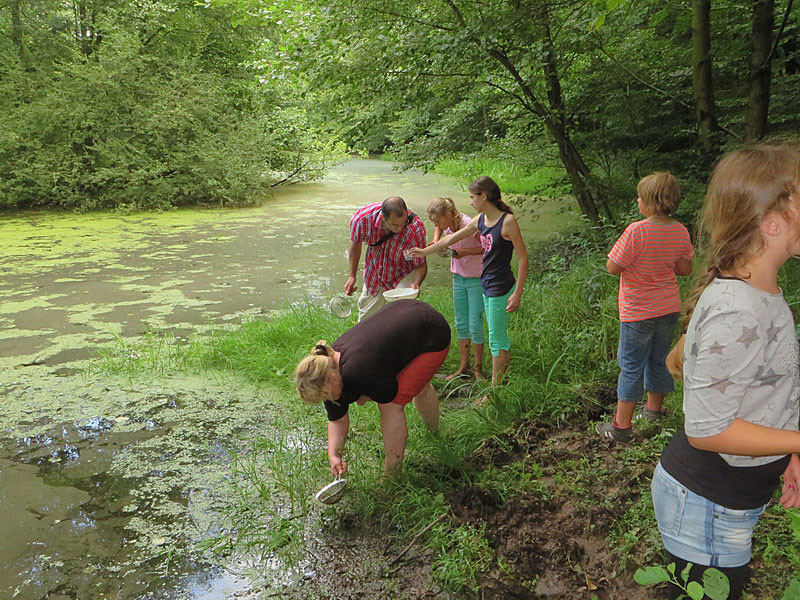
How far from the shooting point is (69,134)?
12.1 metres

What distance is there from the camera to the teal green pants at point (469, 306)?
161 inches

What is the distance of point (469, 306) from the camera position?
4184 mm

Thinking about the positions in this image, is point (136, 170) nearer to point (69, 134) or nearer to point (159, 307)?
point (69, 134)

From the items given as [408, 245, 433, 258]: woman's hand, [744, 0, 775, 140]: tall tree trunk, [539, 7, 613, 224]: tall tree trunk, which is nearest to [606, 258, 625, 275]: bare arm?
[408, 245, 433, 258]: woman's hand

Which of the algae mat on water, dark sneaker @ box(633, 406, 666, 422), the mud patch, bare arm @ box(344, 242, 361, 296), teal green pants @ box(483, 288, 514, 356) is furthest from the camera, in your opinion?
bare arm @ box(344, 242, 361, 296)

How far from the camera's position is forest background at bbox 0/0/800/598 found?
2.91 metres

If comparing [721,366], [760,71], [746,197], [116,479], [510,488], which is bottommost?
[116,479]

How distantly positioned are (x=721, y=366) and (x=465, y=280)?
2.96 m

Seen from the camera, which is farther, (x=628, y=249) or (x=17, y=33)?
(x=17, y=33)

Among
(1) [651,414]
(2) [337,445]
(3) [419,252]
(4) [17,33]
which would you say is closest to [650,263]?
(1) [651,414]

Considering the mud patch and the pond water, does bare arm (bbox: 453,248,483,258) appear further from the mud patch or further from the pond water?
the pond water

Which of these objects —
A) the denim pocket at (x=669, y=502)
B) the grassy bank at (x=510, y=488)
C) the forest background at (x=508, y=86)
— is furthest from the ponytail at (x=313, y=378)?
the forest background at (x=508, y=86)

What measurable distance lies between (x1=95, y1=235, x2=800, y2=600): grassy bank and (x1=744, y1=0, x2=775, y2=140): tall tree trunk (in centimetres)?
131

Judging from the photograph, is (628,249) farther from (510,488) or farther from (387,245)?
(387,245)
